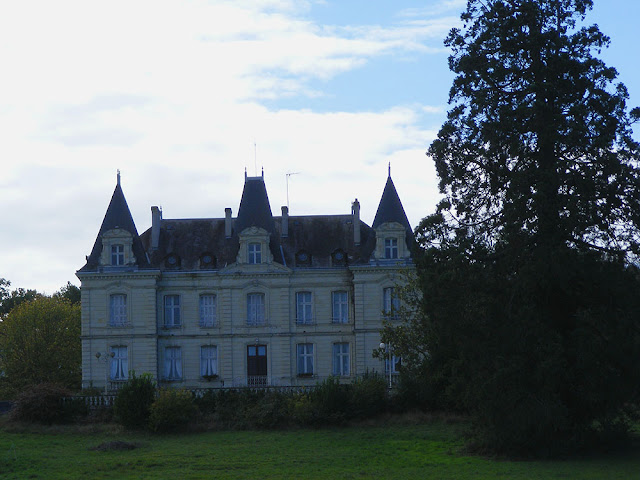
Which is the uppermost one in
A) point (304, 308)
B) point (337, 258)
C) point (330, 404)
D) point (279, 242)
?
point (279, 242)

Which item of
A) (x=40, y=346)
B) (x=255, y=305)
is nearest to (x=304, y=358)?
(x=255, y=305)

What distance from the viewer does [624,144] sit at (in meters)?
28.7

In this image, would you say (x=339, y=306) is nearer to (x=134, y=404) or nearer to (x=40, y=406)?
(x=134, y=404)

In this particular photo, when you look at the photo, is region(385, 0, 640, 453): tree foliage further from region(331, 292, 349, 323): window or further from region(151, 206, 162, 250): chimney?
region(151, 206, 162, 250): chimney

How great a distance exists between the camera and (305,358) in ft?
166

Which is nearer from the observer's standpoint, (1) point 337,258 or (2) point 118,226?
(2) point 118,226

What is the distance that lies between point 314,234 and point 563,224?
25136 mm

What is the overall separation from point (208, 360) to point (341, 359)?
6925mm

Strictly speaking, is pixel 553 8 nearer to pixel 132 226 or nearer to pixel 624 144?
pixel 624 144

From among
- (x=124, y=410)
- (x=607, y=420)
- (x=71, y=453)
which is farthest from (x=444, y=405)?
(x=71, y=453)

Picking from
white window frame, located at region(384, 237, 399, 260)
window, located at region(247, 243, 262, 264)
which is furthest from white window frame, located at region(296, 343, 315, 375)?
white window frame, located at region(384, 237, 399, 260)

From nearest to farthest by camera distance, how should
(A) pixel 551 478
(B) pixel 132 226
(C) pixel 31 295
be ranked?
(A) pixel 551 478 < (B) pixel 132 226 < (C) pixel 31 295

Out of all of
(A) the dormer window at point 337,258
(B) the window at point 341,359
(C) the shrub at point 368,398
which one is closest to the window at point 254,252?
(A) the dormer window at point 337,258

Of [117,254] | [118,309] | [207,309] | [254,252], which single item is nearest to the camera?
[117,254]
